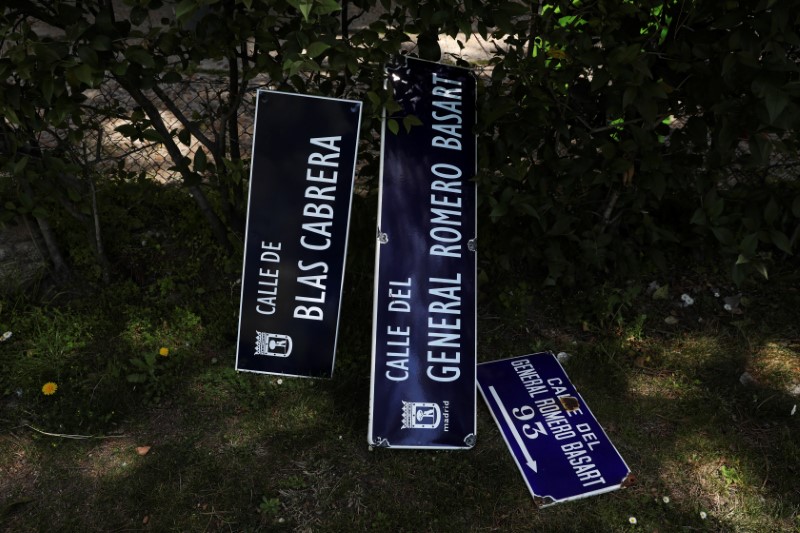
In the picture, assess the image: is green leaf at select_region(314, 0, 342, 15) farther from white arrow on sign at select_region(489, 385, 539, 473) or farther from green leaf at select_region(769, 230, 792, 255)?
green leaf at select_region(769, 230, 792, 255)

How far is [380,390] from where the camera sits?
8.54 feet

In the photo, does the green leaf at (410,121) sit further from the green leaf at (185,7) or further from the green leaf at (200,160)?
the green leaf at (185,7)

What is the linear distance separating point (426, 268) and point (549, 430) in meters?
0.89

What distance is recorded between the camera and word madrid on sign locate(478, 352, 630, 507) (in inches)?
101

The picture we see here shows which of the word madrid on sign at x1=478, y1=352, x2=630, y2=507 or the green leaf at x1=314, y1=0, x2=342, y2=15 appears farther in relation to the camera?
the word madrid on sign at x1=478, y1=352, x2=630, y2=507

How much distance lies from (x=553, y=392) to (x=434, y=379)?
64 cm

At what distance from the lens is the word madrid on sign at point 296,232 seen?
262 centimetres

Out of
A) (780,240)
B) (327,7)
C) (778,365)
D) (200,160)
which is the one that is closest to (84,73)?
(200,160)

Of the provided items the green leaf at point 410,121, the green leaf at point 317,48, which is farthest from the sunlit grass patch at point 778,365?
the green leaf at point 317,48

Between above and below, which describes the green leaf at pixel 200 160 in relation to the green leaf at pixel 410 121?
below

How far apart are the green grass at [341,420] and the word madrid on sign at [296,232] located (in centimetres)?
22

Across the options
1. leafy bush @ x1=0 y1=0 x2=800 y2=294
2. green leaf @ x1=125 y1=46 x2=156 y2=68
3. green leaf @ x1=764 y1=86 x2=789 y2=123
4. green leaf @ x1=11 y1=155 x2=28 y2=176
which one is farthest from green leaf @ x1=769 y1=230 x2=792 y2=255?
green leaf @ x1=11 y1=155 x2=28 y2=176

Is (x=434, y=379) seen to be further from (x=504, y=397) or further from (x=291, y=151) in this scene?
(x=291, y=151)

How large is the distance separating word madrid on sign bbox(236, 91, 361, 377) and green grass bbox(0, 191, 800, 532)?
223 mm
